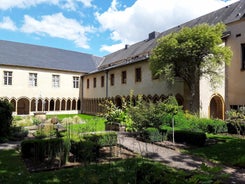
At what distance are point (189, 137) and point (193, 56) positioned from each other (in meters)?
6.03

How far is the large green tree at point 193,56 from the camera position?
1325cm

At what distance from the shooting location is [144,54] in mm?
23266

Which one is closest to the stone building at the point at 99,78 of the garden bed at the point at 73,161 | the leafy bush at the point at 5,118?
the garden bed at the point at 73,161

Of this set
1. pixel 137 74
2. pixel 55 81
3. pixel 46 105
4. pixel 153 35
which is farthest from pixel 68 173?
pixel 55 81

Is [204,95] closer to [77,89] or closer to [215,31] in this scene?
[215,31]

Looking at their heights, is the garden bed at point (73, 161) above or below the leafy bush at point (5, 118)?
below

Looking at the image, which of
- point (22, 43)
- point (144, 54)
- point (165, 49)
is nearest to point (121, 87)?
point (144, 54)

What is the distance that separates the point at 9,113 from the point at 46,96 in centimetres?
1830

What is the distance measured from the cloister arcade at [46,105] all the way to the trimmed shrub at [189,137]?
21934mm

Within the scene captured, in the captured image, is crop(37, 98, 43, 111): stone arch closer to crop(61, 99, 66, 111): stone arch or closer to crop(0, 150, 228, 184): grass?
crop(61, 99, 66, 111): stone arch

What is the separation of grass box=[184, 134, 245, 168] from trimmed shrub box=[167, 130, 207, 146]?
1.07 feet

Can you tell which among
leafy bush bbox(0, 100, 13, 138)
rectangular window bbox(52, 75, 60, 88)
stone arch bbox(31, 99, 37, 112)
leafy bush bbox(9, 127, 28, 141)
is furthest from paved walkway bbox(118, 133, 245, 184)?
stone arch bbox(31, 99, 37, 112)

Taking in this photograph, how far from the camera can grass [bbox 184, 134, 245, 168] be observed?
662cm

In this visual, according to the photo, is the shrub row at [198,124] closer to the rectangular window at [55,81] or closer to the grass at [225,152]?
the grass at [225,152]
